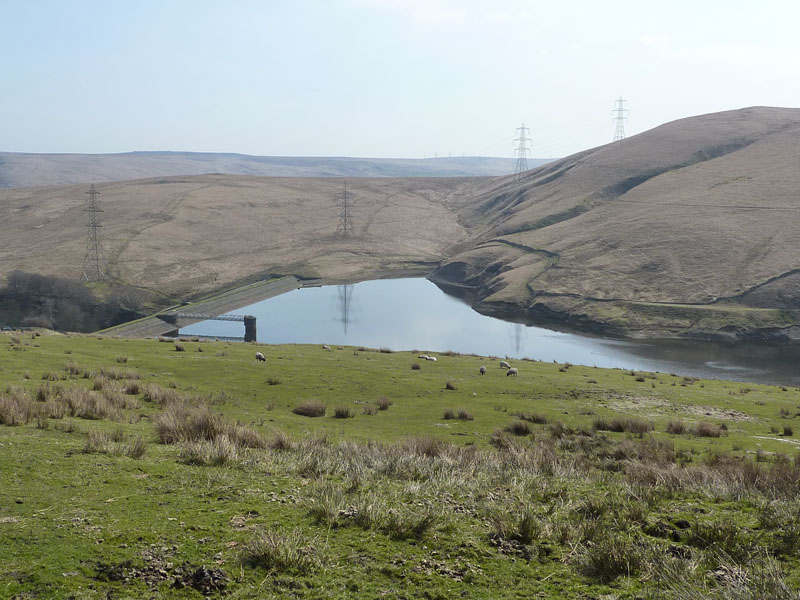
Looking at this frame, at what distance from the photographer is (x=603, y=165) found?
157 meters

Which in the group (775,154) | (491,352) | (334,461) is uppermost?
(775,154)

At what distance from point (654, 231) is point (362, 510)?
105696 millimetres

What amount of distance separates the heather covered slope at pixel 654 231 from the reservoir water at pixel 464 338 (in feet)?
31.0

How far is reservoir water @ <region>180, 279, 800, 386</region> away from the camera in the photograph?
201 feet

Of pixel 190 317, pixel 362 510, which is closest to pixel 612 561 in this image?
pixel 362 510

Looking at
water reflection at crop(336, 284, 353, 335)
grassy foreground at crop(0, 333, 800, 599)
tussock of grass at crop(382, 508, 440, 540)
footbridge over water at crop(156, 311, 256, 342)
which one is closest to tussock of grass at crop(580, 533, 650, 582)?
grassy foreground at crop(0, 333, 800, 599)

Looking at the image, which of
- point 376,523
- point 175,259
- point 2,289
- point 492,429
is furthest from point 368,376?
point 175,259

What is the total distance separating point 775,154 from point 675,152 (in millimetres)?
25047

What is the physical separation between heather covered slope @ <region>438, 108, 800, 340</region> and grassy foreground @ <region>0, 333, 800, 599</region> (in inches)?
2775

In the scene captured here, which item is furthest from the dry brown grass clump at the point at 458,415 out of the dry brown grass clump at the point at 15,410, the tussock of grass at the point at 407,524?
the tussock of grass at the point at 407,524

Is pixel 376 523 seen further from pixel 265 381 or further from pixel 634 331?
pixel 634 331

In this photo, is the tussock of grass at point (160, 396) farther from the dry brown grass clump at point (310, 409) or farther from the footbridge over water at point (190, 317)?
the footbridge over water at point (190, 317)

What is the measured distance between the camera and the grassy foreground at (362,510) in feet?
19.9

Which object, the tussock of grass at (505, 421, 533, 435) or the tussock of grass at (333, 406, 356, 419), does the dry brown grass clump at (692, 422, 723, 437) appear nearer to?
the tussock of grass at (505, 421, 533, 435)
